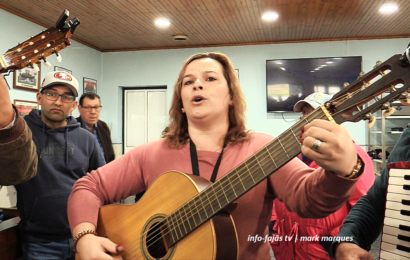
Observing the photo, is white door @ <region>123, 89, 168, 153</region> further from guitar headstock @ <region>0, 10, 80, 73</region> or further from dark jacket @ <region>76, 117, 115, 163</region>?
guitar headstock @ <region>0, 10, 80, 73</region>

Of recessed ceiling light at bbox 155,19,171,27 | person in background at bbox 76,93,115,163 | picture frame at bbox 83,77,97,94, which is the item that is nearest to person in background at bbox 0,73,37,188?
person in background at bbox 76,93,115,163

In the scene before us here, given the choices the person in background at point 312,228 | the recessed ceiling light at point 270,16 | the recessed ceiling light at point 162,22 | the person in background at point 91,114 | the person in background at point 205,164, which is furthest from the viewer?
the recessed ceiling light at point 162,22

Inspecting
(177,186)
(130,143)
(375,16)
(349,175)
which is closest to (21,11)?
(130,143)

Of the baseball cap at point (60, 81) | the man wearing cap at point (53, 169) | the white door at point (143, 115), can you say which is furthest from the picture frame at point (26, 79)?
the man wearing cap at point (53, 169)

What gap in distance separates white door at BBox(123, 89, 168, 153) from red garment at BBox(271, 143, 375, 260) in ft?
17.2

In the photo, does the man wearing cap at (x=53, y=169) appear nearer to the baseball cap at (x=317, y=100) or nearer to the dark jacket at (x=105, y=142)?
the dark jacket at (x=105, y=142)

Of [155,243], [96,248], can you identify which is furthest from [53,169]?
[155,243]

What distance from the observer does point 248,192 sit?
1.25 meters

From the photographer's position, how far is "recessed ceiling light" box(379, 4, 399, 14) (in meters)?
4.43

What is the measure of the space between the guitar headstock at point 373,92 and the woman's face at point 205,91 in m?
0.60

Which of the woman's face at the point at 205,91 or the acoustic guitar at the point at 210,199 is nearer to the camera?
the acoustic guitar at the point at 210,199

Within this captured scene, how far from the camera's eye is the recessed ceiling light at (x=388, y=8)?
14.5 ft

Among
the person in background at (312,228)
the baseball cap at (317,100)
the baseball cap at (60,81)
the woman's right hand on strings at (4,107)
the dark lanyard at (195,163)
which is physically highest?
the baseball cap at (60,81)

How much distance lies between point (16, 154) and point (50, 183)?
0.68m
